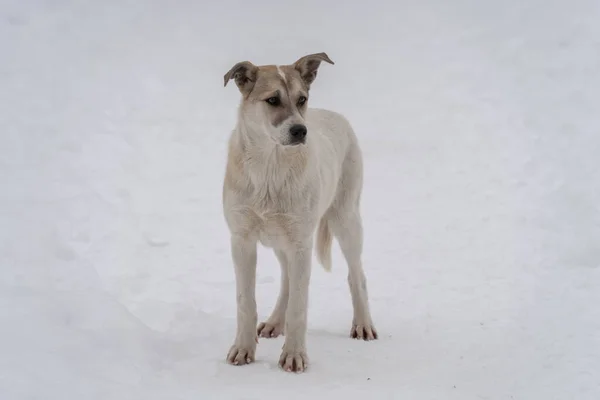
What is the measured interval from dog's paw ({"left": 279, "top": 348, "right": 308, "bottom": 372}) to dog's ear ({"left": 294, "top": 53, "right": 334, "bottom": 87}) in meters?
1.93

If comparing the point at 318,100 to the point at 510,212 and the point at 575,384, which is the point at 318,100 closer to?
the point at 510,212

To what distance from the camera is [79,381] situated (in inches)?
139

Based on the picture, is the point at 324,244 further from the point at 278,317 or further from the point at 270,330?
the point at 270,330

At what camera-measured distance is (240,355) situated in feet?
15.7

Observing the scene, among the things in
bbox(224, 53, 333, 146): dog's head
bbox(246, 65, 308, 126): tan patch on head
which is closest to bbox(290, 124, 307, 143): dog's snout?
bbox(224, 53, 333, 146): dog's head

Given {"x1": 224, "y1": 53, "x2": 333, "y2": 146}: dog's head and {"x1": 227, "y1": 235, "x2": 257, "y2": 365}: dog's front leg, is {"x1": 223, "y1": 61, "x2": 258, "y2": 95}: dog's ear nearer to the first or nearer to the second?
{"x1": 224, "y1": 53, "x2": 333, "y2": 146}: dog's head

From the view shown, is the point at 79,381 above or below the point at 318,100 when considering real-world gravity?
below

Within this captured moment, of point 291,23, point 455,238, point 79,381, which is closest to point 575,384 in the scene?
point 79,381

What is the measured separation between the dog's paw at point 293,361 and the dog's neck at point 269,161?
114 centimetres

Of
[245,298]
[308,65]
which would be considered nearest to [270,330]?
[245,298]

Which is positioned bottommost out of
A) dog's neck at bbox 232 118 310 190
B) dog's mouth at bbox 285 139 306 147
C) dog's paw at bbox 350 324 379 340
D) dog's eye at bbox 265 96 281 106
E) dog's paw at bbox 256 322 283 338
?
dog's paw at bbox 256 322 283 338

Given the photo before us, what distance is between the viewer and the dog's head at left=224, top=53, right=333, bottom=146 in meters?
4.50

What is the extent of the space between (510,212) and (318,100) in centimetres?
545

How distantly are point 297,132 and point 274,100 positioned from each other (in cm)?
34
